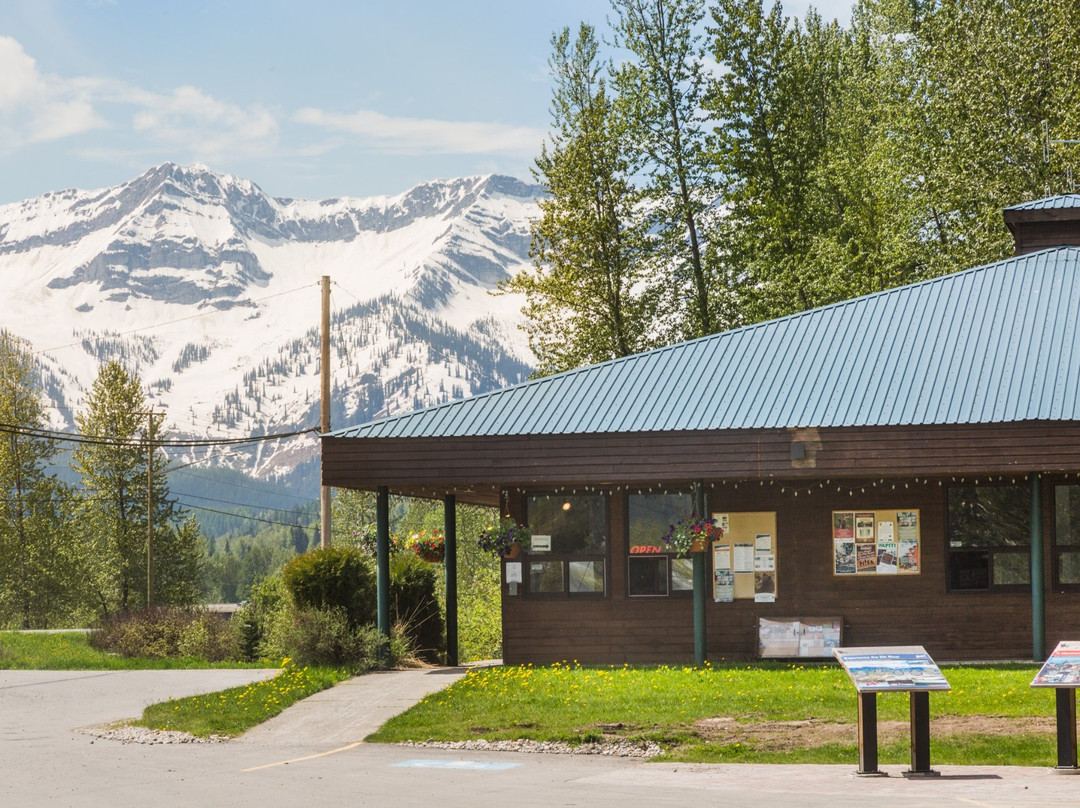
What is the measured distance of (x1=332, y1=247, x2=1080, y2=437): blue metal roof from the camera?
20.9 m

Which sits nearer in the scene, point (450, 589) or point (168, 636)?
point (450, 589)

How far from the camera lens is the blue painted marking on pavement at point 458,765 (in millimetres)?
13195

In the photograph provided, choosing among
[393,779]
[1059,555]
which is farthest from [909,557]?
[393,779]

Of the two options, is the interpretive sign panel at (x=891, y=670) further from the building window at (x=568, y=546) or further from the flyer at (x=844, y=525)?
the building window at (x=568, y=546)

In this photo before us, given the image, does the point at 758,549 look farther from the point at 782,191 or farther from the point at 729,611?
the point at 782,191

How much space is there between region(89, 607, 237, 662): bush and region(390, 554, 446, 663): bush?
27.5 feet

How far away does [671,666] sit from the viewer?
2141 cm

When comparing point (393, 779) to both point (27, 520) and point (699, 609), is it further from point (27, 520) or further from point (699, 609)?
point (27, 520)

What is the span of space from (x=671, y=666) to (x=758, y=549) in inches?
94.7

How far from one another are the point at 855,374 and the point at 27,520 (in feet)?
192

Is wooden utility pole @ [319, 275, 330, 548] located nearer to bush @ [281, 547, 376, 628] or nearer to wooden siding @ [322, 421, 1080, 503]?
bush @ [281, 547, 376, 628]

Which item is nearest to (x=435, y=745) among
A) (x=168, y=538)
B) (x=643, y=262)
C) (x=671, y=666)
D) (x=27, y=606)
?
(x=671, y=666)

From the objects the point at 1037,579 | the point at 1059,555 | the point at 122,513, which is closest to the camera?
the point at 1037,579

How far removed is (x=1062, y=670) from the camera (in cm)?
1214
